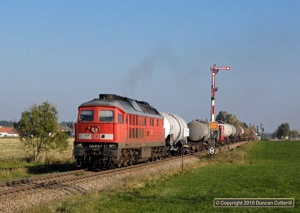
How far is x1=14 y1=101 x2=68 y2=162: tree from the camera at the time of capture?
124 feet

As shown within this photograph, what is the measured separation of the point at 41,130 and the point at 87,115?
516 inches

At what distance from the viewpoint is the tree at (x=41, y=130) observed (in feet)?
124

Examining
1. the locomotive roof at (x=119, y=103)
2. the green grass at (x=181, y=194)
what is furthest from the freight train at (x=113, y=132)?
the green grass at (x=181, y=194)

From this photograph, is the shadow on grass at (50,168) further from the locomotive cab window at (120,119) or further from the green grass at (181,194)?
the green grass at (181,194)

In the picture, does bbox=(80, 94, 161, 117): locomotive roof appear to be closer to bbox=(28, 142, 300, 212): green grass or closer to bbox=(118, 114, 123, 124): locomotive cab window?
bbox=(118, 114, 123, 124): locomotive cab window

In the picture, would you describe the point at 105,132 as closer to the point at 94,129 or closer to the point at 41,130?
the point at 94,129

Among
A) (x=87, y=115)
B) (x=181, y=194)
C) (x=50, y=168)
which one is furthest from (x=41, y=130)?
(x=181, y=194)

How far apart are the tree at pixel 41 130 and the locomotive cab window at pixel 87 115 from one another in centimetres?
1277

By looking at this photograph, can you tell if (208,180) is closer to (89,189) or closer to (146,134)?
(89,189)

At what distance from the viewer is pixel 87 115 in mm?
26000

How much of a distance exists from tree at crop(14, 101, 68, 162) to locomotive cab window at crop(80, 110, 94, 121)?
503 inches

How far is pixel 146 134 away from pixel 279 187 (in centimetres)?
1407

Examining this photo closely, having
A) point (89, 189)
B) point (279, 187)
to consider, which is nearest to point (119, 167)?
point (89, 189)

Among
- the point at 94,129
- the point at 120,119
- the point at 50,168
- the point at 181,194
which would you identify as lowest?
the point at 50,168
